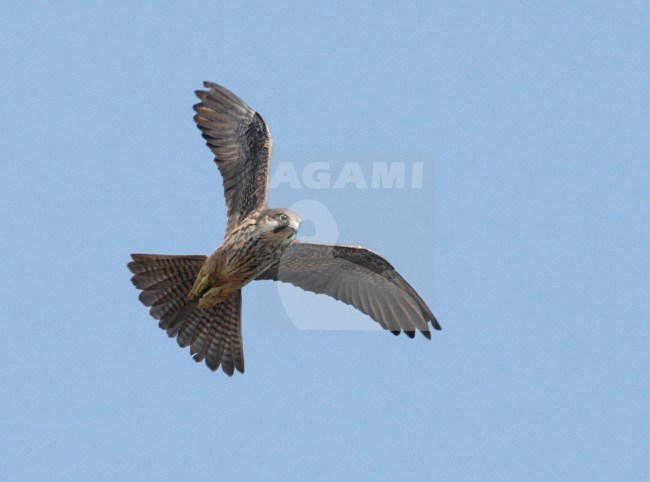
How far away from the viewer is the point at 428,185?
15.6 meters

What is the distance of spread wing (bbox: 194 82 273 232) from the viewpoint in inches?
611

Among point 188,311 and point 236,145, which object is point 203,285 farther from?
point 236,145

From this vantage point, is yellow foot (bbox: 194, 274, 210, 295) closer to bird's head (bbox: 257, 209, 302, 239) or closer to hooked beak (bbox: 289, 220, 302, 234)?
bird's head (bbox: 257, 209, 302, 239)

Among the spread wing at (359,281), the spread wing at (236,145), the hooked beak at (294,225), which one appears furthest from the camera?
the spread wing at (359,281)

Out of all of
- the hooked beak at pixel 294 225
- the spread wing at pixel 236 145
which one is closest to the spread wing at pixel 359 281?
A: the spread wing at pixel 236 145

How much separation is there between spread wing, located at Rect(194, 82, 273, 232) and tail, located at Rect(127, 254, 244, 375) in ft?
2.91

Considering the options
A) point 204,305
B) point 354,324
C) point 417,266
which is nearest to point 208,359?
point 204,305

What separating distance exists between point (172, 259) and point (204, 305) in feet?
2.46

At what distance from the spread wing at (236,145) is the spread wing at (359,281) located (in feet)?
2.78

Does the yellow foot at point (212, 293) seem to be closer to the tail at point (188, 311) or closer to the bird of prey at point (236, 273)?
the bird of prey at point (236, 273)

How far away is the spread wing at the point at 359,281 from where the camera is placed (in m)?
15.7

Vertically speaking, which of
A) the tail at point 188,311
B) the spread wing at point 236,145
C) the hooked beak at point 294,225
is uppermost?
the spread wing at point 236,145

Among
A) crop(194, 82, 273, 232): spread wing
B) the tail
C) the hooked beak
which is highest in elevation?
crop(194, 82, 273, 232): spread wing

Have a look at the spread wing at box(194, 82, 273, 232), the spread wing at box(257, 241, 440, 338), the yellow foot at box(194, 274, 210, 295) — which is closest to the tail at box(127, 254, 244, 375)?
the yellow foot at box(194, 274, 210, 295)
